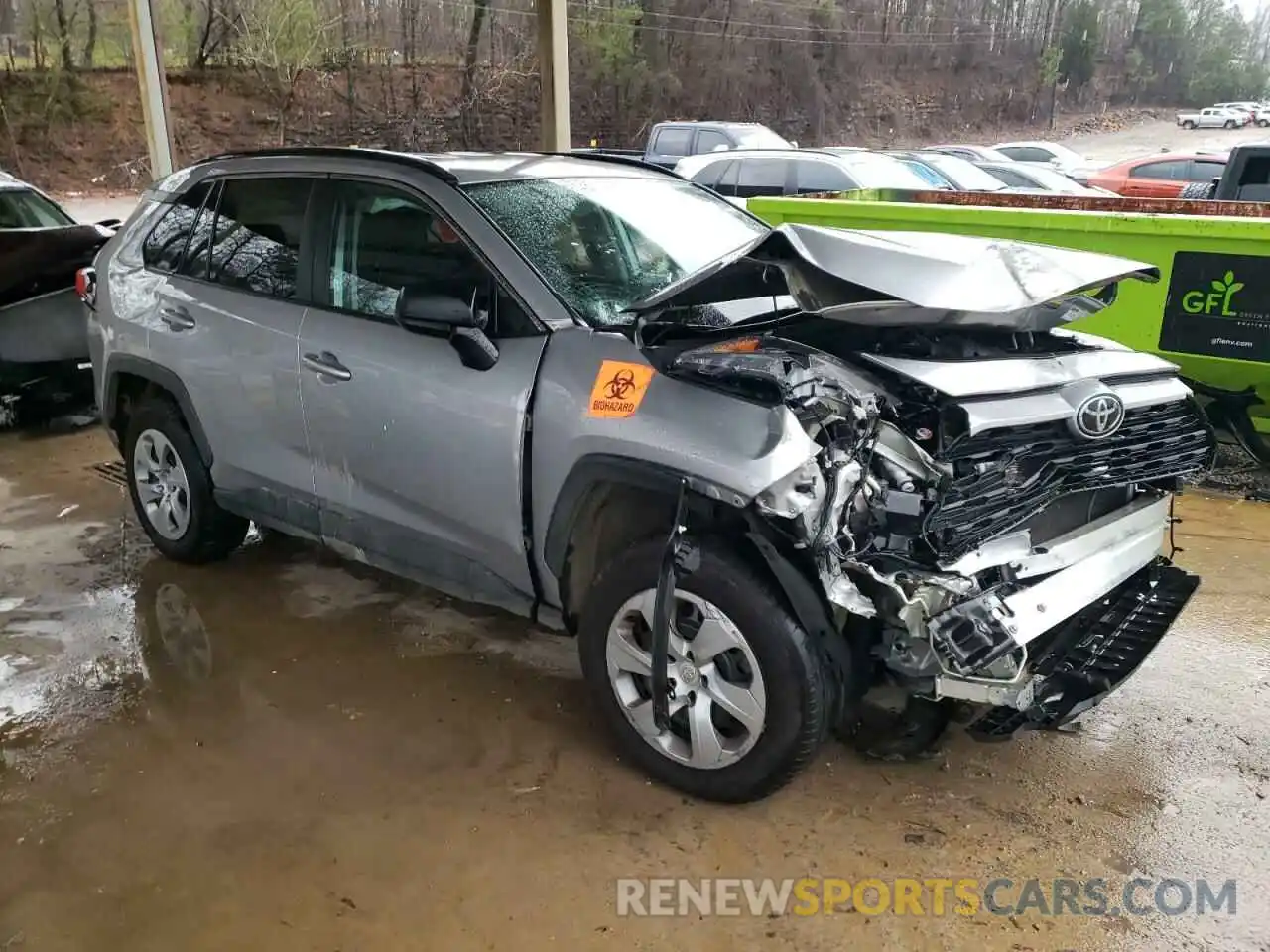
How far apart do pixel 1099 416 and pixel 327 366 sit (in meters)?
2.66

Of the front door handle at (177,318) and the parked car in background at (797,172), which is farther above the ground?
the parked car in background at (797,172)

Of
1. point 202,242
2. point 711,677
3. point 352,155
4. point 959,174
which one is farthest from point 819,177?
point 711,677

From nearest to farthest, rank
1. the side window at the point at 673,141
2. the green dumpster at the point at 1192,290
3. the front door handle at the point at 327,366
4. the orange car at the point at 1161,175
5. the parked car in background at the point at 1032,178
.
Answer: the front door handle at the point at 327,366 < the green dumpster at the point at 1192,290 < the parked car in background at the point at 1032,178 < the orange car at the point at 1161,175 < the side window at the point at 673,141

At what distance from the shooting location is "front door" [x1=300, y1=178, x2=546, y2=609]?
3.24m

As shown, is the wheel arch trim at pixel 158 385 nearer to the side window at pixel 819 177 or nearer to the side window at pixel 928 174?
the side window at pixel 819 177

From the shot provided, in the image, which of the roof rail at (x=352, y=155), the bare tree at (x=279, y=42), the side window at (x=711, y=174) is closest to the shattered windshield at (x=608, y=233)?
the roof rail at (x=352, y=155)

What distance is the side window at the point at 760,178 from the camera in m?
12.6

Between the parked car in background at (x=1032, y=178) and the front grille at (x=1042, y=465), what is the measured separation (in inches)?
435

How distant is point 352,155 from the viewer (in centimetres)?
382

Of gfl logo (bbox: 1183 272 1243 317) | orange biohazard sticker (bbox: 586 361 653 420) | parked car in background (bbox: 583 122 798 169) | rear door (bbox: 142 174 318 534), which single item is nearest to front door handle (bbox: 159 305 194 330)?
rear door (bbox: 142 174 318 534)

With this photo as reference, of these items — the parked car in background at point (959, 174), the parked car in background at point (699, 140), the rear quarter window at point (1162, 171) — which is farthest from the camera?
the parked car in background at point (699, 140)

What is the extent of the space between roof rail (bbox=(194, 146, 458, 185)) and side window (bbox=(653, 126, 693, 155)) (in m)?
13.2

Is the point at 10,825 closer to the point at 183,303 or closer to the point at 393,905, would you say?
the point at 393,905

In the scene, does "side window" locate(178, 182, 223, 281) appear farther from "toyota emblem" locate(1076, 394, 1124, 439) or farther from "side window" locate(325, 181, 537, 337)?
"toyota emblem" locate(1076, 394, 1124, 439)
